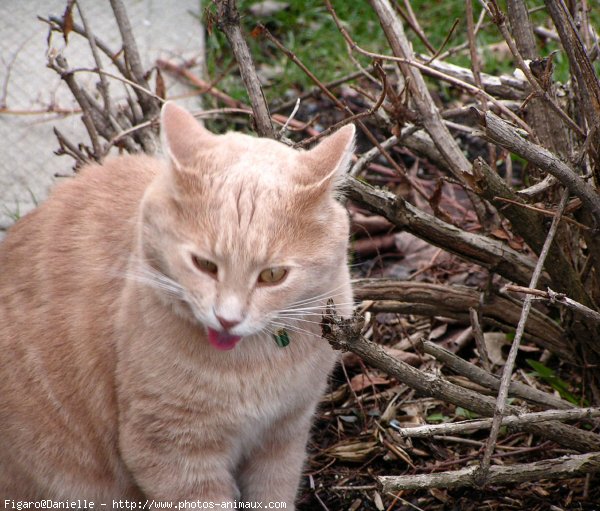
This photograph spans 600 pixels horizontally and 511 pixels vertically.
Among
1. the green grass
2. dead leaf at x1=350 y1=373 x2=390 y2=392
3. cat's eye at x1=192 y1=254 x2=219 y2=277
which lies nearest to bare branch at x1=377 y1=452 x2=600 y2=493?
cat's eye at x1=192 y1=254 x2=219 y2=277

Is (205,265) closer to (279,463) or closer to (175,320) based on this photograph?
(175,320)

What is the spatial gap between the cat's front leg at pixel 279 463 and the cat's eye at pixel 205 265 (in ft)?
2.49

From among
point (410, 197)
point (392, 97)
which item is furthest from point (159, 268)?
point (410, 197)

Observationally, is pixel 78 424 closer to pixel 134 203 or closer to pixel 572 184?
pixel 134 203

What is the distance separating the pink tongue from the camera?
2.17 m

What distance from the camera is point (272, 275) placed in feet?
6.90

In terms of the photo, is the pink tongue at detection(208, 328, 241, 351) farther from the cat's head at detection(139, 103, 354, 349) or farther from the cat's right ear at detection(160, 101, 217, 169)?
the cat's right ear at detection(160, 101, 217, 169)

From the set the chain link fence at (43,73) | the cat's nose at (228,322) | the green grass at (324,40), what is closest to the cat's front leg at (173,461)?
the cat's nose at (228,322)

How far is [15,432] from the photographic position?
100 inches

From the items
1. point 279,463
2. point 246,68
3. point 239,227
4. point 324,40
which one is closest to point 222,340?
point 239,227

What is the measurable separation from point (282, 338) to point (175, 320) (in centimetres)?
31

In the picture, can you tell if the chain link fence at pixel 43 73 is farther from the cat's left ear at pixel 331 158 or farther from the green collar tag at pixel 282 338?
the cat's left ear at pixel 331 158

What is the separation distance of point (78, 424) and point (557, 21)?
1826mm

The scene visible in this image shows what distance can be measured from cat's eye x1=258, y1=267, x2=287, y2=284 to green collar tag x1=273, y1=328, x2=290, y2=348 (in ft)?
0.87
